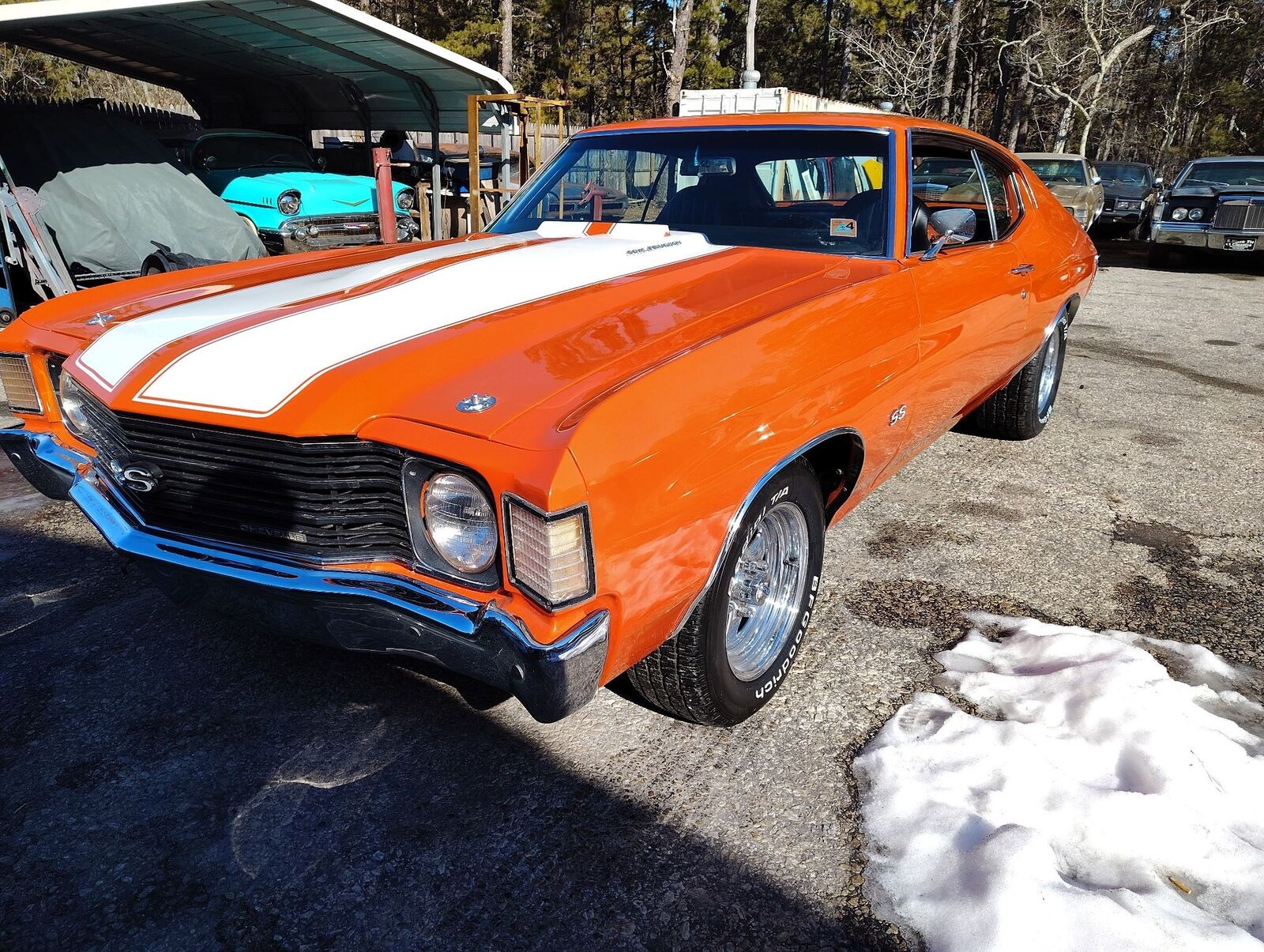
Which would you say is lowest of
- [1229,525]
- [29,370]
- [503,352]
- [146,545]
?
[1229,525]

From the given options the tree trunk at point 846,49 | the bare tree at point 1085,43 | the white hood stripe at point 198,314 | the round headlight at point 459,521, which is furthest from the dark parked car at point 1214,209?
the tree trunk at point 846,49

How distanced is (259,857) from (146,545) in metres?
0.75

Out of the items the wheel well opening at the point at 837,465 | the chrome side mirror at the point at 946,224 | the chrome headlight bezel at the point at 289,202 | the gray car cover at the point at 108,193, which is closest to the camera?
the wheel well opening at the point at 837,465

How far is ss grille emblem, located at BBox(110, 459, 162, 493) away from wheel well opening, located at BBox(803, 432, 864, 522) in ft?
5.26

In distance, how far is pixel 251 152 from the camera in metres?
11.0

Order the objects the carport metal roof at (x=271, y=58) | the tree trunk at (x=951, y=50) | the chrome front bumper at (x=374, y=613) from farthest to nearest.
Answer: the tree trunk at (x=951, y=50) < the carport metal roof at (x=271, y=58) < the chrome front bumper at (x=374, y=613)

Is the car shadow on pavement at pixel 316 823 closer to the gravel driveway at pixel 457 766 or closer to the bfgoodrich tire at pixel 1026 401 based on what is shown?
the gravel driveway at pixel 457 766

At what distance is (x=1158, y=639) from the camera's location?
9.18ft

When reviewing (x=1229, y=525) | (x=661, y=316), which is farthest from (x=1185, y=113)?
(x=661, y=316)

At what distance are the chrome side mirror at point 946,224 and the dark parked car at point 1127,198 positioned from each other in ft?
48.6

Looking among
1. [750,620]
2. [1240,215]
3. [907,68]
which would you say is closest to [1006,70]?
[907,68]

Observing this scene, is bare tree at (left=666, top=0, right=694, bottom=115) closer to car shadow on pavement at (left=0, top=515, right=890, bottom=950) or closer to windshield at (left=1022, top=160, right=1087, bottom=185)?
windshield at (left=1022, top=160, right=1087, bottom=185)

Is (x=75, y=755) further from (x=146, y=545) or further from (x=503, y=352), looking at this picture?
(x=503, y=352)

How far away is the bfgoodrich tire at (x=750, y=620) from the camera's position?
2096 millimetres
